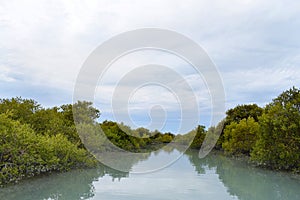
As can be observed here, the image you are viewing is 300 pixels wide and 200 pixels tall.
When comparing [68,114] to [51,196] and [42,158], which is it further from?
[51,196]

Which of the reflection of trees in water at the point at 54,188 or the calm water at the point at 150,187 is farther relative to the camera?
the calm water at the point at 150,187

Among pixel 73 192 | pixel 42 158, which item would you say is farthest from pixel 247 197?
pixel 42 158

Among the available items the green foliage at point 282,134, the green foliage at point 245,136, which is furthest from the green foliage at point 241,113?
the green foliage at point 282,134

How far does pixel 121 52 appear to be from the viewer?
13680 millimetres

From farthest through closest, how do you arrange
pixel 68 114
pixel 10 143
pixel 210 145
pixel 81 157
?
pixel 210 145 → pixel 68 114 → pixel 81 157 → pixel 10 143

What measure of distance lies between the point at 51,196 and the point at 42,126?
694 cm

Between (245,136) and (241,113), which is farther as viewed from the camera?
(241,113)

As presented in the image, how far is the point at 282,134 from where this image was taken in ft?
47.2

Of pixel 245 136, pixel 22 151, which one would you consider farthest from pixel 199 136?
pixel 22 151

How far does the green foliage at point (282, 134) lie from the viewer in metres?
14.0

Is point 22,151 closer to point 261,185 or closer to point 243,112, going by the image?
point 261,185

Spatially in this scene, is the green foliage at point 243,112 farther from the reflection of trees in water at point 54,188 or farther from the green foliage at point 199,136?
the reflection of trees in water at point 54,188

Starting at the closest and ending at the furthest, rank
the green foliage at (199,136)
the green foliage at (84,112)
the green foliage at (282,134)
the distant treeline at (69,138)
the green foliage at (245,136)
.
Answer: the distant treeline at (69,138), the green foliage at (282,134), the green foliage at (245,136), the green foliage at (84,112), the green foliage at (199,136)

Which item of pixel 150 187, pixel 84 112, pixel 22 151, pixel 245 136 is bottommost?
pixel 150 187
